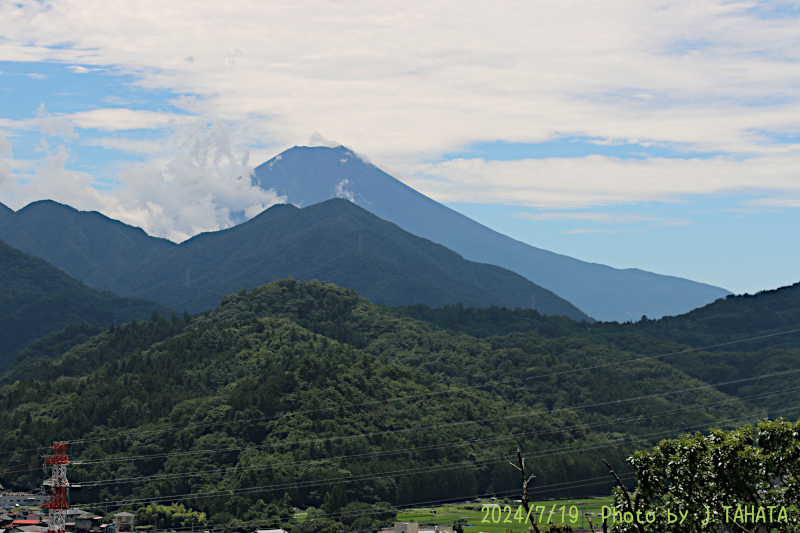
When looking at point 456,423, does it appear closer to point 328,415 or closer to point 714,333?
point 328,415

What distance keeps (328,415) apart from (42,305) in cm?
8237

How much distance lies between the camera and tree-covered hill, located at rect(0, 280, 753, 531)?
193 feet

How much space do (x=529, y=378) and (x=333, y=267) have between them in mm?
A: 100780

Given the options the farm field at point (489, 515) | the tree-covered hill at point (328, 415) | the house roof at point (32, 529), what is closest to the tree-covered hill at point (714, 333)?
the tree-covered hill at point (328, 415)

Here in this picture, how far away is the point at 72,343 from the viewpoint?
10994 cm

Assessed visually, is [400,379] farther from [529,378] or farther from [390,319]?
[390,319]

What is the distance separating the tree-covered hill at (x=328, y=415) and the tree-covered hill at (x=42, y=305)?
32.1 meters

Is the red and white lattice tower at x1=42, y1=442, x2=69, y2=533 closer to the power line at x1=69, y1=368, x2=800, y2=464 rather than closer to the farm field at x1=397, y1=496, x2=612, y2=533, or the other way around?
the power line at x1=69, y1=368, x2=800, y2=464

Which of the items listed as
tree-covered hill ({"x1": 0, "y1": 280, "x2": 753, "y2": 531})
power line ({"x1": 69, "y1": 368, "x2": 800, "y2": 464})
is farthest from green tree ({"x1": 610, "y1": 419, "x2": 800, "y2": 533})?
power line ({"x1": 69, "y1": 368, "x2": 800, "y2": 464})

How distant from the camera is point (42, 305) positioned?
431 ft

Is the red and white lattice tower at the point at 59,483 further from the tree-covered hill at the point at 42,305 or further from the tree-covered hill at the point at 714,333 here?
the tree-covered hill at the point at 42,305

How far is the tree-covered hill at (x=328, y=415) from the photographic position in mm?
58875

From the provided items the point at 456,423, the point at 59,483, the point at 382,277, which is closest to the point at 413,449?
the point at 456,423

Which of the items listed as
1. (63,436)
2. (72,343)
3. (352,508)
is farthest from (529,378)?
(72,343)
